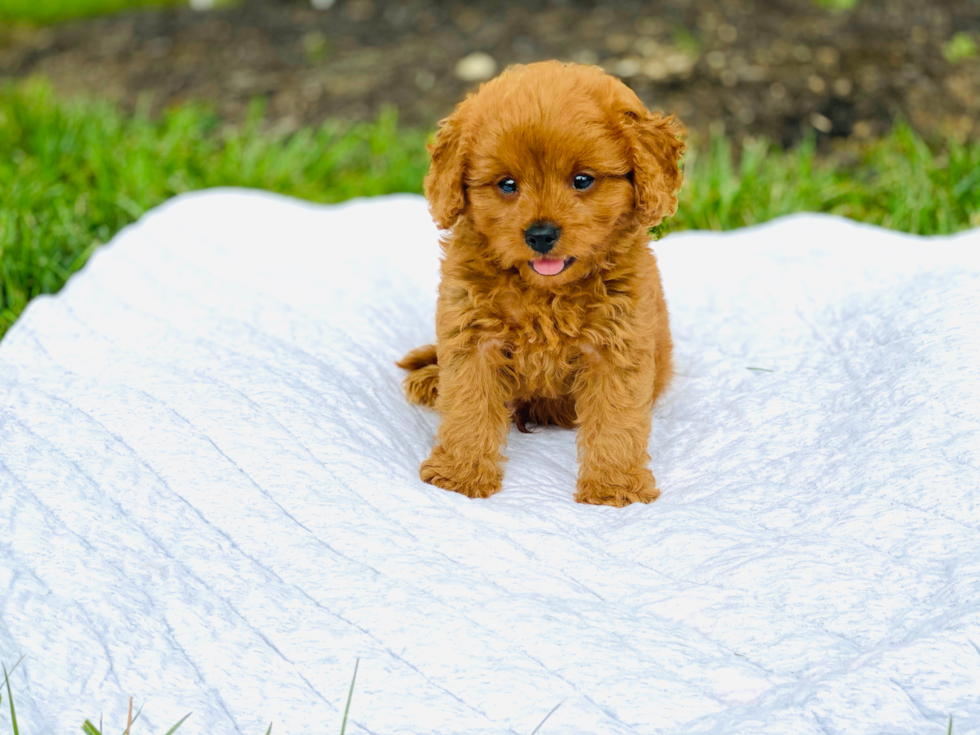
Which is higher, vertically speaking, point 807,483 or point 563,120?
point 563,120

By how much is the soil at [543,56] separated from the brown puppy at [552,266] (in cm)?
356

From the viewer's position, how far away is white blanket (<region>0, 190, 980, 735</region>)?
1.94 m

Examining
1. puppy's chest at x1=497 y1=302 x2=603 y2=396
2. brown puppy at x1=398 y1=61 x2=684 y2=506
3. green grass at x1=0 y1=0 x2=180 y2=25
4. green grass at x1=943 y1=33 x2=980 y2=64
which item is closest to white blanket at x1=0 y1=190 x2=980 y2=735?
brown puppy at x1=398 y1=61 x2=684 y2=506

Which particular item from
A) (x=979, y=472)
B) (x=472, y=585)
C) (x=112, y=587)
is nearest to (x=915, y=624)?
(x=979, y=472)

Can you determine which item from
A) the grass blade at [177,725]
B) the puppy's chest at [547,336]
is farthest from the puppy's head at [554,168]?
the grass blade at [177,725]

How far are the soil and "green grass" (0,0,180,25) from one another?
57cm

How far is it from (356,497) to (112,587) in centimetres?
69

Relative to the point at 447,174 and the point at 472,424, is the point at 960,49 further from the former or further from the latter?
the point at 472,424

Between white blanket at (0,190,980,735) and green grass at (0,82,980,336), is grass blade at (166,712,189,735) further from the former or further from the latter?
green grass at (0,82,980,336)

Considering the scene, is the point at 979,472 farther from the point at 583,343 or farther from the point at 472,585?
the point at 472,585

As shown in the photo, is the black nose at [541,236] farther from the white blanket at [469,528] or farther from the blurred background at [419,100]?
the blurred background at [419,100]

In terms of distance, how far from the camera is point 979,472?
2471 millimetres

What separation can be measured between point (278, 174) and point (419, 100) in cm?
150

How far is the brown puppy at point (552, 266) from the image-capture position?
243cm
